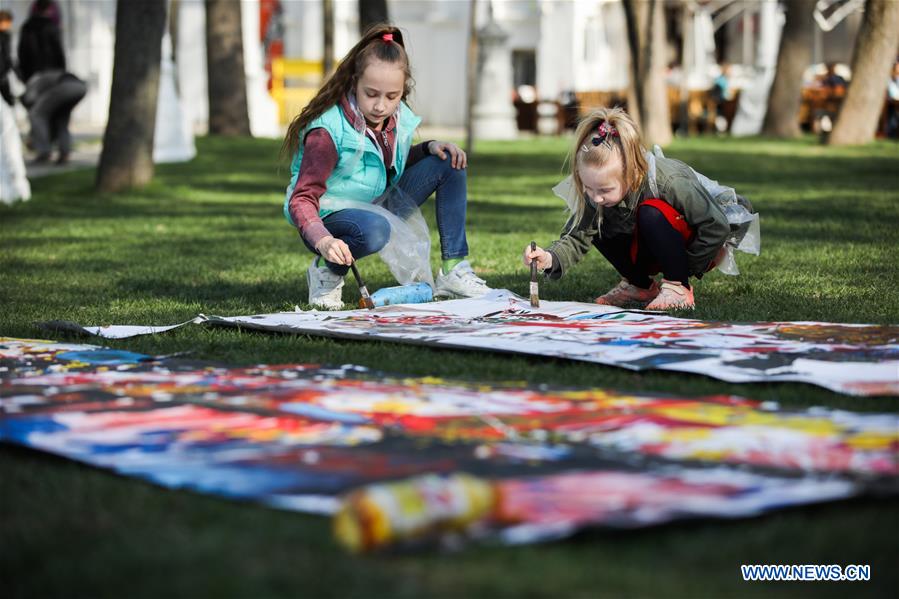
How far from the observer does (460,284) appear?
16.5 ft

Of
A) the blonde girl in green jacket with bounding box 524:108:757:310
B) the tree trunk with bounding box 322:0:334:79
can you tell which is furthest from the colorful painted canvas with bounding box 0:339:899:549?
the tree trunk with bounding box 322:0:334:79

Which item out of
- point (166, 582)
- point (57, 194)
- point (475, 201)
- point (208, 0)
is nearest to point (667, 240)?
point (166, 582)

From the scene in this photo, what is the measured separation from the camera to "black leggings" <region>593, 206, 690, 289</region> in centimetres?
452

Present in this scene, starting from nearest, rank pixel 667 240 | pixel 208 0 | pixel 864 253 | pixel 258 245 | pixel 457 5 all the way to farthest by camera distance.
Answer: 1. pixel 667 240
2. pixel 864 253
3. pixel 258 245
4. pixel 208 0
5. pixel 457 5

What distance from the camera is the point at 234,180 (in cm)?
1203

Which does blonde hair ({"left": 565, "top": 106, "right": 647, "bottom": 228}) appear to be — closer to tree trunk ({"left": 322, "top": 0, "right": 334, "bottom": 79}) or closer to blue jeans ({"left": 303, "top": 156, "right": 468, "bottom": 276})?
blue jeans ({"left": 303, "top": 156, "right": 468, "bottom": 276})

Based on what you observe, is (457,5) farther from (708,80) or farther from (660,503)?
(660,503)

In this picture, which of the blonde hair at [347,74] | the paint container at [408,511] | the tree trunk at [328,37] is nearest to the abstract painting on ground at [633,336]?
the blonde hair at [347,74]

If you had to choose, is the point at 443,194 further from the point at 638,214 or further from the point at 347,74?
the point at 638,214

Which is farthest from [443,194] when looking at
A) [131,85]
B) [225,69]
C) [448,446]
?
[225,69]

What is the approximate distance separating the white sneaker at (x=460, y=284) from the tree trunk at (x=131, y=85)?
5640 millimetres

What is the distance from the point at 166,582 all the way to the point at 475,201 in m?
8.18

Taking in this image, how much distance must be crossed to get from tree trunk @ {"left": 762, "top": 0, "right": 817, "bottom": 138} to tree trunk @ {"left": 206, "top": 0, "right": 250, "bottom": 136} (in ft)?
24.9

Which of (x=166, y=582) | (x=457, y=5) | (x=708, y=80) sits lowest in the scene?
(x=166, y=582)
